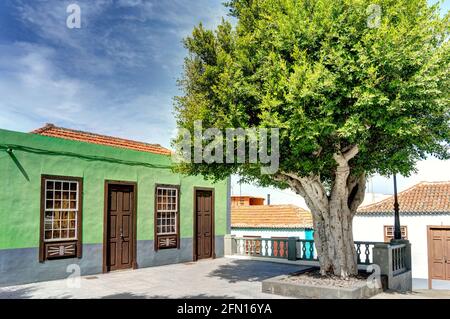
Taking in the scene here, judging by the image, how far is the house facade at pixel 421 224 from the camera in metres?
19.6

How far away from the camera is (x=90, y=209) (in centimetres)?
1114

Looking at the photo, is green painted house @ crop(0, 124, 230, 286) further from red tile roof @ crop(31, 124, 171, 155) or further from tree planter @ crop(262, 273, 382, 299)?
tree planter @ crop(262, 273, 382, 299)

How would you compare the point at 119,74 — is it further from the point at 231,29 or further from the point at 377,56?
the point at 377,56

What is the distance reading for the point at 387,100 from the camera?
23.3 feet

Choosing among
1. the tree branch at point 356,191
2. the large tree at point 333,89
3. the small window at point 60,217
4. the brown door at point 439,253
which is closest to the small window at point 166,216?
Result: the small window at point 60,217

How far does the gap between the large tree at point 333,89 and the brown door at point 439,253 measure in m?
12.4

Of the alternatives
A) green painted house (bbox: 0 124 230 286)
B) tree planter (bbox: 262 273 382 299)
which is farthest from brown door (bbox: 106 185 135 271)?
tree planter (bbox: 262 273 382 299)

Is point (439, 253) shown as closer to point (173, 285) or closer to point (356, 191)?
point (356, 191)

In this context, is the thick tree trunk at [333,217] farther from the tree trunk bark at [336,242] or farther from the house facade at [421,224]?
the house facade at [421,224]

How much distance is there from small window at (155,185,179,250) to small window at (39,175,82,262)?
283 centimetres

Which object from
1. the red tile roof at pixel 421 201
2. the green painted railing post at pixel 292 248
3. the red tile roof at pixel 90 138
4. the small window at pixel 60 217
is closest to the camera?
the small window at pixel 60 217
